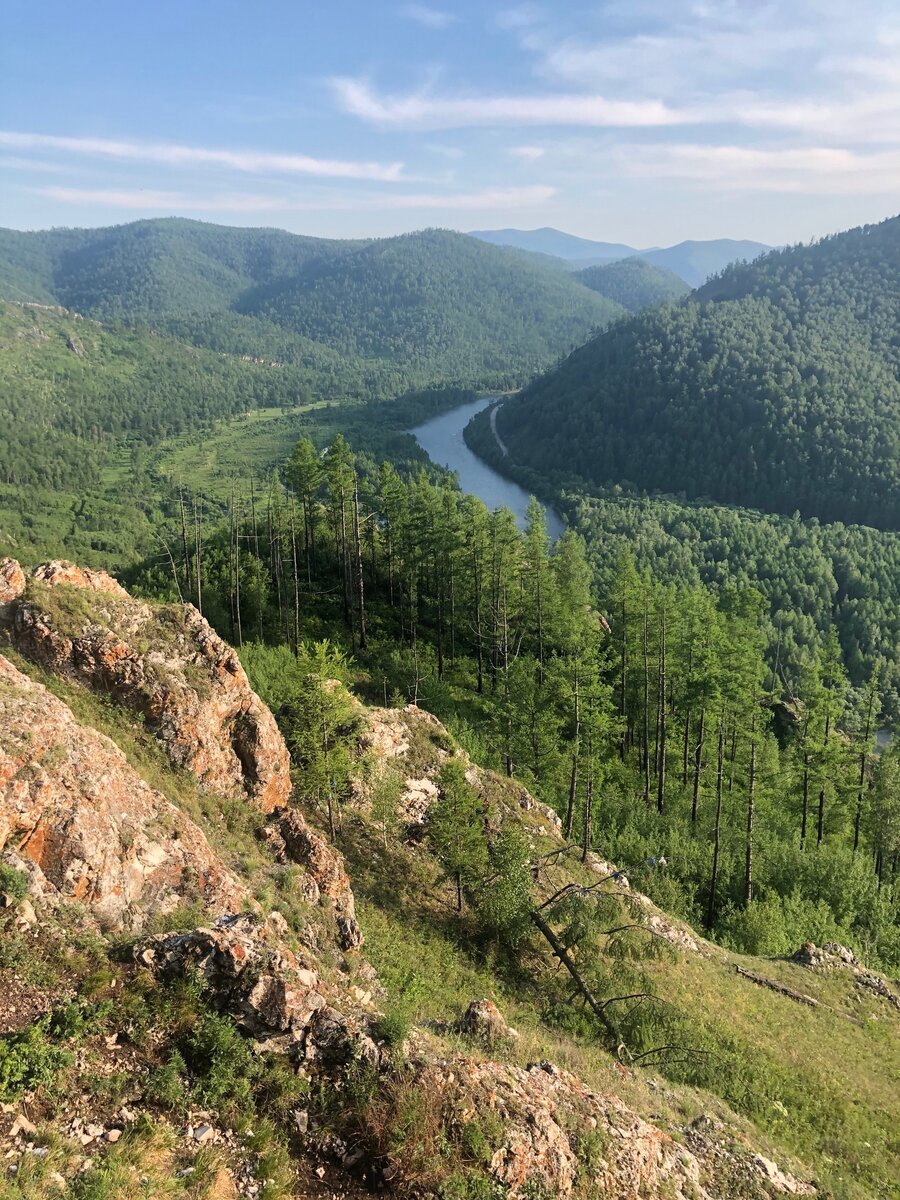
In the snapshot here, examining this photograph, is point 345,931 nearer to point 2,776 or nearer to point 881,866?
point 2,776

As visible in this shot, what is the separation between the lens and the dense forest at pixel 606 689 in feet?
114

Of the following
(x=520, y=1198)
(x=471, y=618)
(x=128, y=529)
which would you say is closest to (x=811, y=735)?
(x=471, y=618)

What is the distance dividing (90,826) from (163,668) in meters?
7.49

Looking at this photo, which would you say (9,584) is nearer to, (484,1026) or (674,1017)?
(484,1026)

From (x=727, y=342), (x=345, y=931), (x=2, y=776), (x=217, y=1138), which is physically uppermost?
(x=727, y=342)

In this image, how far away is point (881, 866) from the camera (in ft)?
137

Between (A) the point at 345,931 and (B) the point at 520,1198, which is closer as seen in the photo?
(B) the point at 520,1198

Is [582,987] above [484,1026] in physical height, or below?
below

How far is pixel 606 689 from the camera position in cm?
3388

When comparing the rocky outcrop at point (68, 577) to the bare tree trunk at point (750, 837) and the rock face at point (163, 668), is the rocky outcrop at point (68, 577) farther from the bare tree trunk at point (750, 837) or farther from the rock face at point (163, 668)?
the bare tree trunk at point (750, 837)

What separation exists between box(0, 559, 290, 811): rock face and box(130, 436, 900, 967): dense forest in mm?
16114

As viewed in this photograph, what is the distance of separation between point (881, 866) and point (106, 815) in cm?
4479

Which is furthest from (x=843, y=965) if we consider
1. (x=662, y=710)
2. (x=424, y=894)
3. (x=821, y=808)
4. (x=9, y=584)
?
(x=9, y=584)

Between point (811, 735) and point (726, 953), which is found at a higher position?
point (811, 735)
